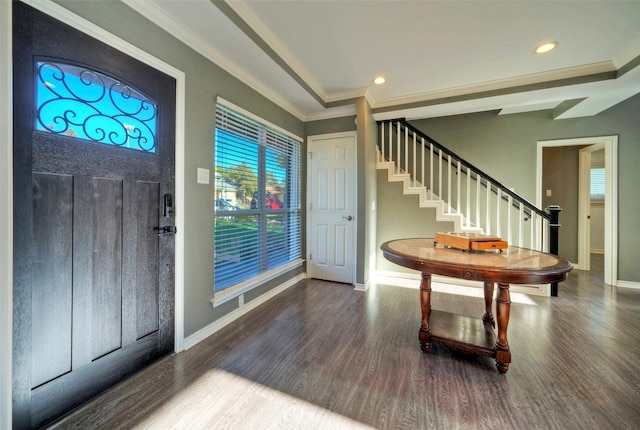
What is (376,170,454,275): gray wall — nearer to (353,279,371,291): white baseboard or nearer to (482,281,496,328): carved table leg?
(353,279,371,291): white baseboard

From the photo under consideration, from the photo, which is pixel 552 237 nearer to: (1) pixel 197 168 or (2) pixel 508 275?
(2) pixel 508 275

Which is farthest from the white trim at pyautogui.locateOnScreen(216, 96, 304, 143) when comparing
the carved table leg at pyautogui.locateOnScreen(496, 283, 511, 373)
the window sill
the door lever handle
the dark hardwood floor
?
the carved table leg at pyautogui.locateOnScreen(496, 283, 511, 373)

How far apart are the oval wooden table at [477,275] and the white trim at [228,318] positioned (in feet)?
5.34

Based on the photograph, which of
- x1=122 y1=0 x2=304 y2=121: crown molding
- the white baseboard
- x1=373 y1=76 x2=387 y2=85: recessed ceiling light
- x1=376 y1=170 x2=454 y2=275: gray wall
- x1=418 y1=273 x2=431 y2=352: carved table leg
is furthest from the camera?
x1=376 y1=170 x2=454 y2=275: gray wall

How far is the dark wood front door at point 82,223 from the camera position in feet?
3.91

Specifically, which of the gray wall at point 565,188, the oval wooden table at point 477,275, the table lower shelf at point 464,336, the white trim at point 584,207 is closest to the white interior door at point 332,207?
the oval wooden table at point 477,275

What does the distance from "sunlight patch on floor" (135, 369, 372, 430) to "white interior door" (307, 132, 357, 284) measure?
7.36ft

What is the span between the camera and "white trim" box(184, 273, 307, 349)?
2.03 meters

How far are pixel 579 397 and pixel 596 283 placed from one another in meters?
3.36

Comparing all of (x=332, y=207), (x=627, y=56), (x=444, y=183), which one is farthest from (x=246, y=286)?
(x=627, y=56)

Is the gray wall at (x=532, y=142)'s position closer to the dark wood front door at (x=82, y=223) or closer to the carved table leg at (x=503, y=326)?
the carved table leg at (x=503, y=326)

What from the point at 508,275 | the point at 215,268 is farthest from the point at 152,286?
the point at 508,275

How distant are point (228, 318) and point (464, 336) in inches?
82.1

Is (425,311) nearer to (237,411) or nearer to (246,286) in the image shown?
(237,411)
